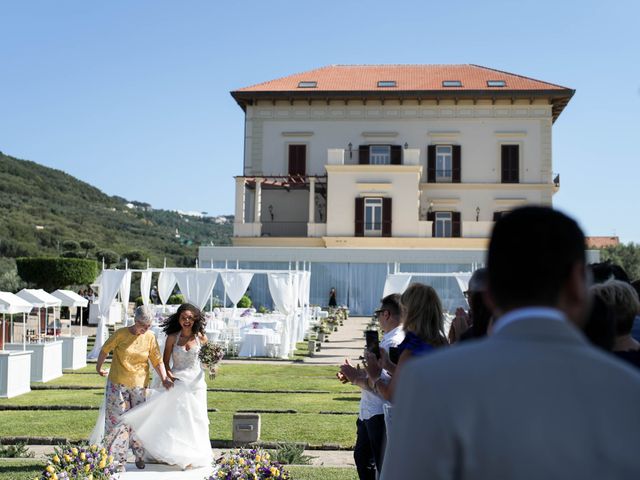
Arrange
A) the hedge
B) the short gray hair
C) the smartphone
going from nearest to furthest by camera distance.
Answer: the smartphone → the short gray hair → the hedge

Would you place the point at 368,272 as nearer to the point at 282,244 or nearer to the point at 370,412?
the point at 282,244

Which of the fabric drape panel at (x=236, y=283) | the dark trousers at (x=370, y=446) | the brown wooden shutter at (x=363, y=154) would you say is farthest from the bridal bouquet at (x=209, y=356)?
the brown wooden shutter at (x=363, y=154)

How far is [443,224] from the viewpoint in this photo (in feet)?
142

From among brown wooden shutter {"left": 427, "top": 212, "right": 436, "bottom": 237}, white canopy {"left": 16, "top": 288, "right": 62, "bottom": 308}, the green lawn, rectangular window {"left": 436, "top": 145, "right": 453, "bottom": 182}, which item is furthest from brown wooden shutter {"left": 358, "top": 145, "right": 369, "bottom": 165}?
white canopy {"left": 16, "top": 288, "right": 62, "bottom": 308}

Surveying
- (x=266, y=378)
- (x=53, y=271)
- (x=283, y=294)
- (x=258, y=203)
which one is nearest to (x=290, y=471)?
(x=266, y=378)

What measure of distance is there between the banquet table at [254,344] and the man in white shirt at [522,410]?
2047cm

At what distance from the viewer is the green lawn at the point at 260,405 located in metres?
10.2

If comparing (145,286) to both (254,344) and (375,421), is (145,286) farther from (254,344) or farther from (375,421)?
(375,421)

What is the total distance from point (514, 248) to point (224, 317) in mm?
23555

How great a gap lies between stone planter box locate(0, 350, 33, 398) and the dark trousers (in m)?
8.97

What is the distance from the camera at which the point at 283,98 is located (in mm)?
44125

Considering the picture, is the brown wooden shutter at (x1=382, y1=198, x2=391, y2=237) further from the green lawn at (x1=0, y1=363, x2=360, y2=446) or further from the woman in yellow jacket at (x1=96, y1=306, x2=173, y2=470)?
the woman in yellow jacket at (x1=96, y1=306, x2=173, y2=470)

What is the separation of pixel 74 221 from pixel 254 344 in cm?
6848

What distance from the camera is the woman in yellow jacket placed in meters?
7.87
